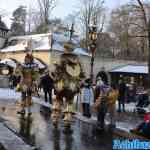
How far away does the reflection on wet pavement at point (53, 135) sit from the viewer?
1034cm

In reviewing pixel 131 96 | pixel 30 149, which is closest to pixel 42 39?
pixel 131 96

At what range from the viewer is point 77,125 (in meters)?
14.1

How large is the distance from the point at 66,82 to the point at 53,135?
1754mm

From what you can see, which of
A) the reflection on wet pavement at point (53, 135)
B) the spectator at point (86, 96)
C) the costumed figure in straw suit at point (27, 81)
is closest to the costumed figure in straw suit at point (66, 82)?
the reflection on wet pavement at point (53, 135)

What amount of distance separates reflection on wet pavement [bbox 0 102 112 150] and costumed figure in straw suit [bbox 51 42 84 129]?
41cm

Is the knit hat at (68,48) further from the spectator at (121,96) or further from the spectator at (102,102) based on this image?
the spectator at (121,96)

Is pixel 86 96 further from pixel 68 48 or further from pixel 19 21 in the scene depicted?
pixel 19 21

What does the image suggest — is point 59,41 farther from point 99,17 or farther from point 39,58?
point 99,17

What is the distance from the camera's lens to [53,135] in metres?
11.6

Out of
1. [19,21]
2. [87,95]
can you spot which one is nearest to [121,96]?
[87,95]

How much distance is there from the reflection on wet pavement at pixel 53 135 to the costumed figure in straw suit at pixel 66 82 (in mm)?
415

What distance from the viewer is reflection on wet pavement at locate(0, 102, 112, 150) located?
10.3m

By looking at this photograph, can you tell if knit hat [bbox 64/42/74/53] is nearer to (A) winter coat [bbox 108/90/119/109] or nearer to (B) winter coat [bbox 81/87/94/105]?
(A) winter coat [bbox 108/90/119/109]

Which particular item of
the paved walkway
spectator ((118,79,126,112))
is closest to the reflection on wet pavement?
the paved walkway
